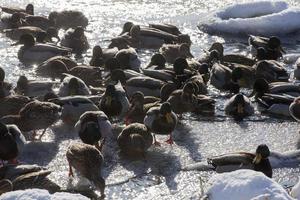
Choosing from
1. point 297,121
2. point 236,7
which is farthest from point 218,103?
point 236,7

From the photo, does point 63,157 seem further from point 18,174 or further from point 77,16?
point 77,16

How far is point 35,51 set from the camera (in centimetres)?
1405

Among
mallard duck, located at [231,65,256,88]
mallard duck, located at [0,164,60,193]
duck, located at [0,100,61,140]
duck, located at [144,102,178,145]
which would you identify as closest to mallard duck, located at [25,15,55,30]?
mallard duck, located at [231,65,256,88]

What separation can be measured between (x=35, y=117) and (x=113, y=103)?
1.35 meters

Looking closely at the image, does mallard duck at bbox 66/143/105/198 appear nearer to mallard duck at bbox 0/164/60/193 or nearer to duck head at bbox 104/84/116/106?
mallard duck at bbox 0/164/60/193

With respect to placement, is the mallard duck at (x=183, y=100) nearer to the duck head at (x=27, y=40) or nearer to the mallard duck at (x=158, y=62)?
the mallard duck at (x=158, y=62)

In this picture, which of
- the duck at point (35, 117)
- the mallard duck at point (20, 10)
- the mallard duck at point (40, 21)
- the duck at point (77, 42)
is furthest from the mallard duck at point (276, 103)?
the mallard duck at point (20, 10)

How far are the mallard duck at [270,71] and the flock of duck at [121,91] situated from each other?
0.02 m

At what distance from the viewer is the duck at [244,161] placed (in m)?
8.52

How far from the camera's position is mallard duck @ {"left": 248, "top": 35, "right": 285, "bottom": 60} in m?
14.4

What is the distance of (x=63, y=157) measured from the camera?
30.0ft

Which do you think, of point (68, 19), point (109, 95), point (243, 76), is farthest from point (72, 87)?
point (68, 19)

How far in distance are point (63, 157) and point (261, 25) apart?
30.8 feet

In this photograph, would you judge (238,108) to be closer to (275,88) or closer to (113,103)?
(275,88)
